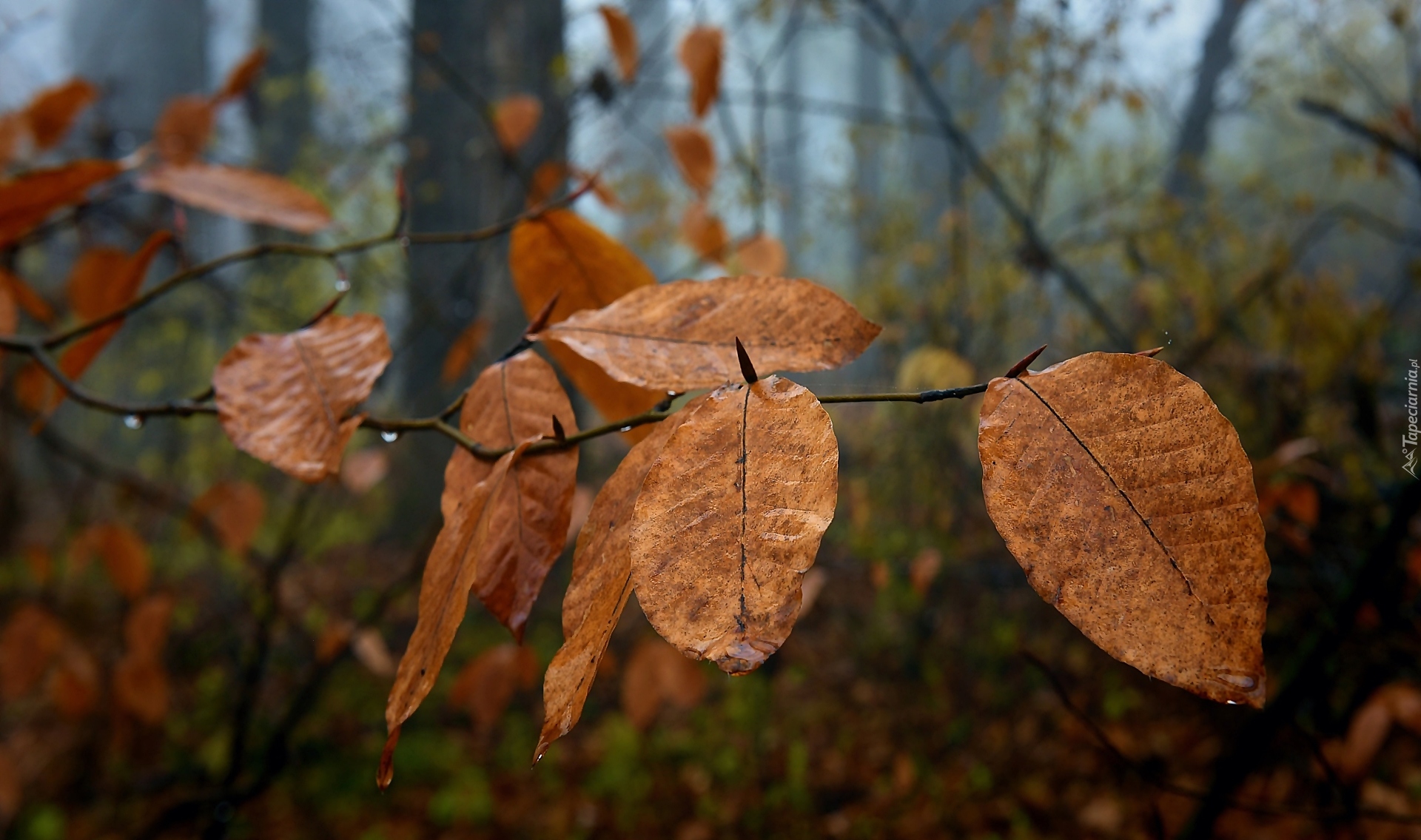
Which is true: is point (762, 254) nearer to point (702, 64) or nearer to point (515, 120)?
point (702, 64)

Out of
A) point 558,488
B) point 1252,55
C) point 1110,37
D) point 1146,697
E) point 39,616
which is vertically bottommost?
point 1146,697

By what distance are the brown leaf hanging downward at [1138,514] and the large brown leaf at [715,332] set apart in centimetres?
7

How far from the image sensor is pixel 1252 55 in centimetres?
253

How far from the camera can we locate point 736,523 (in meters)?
0.22

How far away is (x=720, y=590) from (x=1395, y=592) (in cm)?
140

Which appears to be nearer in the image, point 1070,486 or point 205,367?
point 1070,486

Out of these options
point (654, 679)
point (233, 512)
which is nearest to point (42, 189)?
point (233, 512)

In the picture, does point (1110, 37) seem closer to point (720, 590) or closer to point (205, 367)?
point (720, 590)

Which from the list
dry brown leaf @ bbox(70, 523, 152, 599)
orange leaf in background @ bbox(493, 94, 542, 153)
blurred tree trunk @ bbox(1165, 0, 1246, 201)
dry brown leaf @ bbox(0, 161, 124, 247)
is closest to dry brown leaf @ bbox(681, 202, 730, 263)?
orange leaf in background @ bbox(493, 94, 542, 153)

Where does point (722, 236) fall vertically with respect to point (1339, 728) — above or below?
above

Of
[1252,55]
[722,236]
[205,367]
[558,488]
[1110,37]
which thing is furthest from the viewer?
[205,367]

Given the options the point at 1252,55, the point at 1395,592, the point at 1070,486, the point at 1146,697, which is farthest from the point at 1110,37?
the point at 1070,486

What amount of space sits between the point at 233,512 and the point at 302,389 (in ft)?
3.70

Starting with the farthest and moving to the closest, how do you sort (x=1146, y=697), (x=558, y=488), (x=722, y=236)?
(x=1146, y=697), (x=722, y=236), (x=558, y=488)
